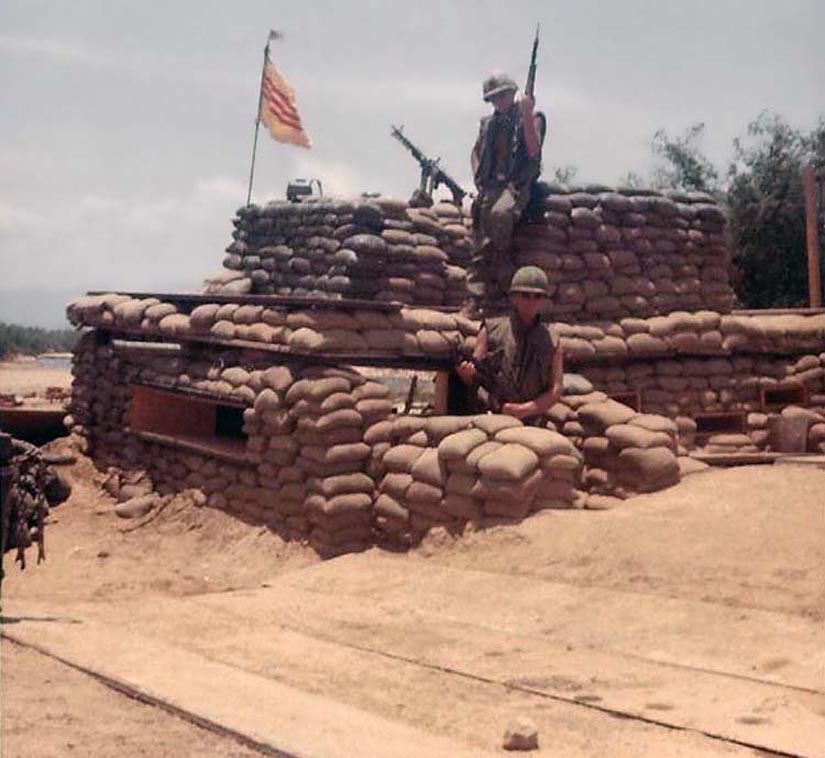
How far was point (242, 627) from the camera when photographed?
562 centimetres

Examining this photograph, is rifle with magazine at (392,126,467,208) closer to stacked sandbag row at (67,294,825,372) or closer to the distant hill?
stacked sandbag row at (67,294,825,372)

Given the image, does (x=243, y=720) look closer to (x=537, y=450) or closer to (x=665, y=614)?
(x=665, y=614)

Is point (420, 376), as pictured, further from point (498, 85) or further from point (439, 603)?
point (439, 603)

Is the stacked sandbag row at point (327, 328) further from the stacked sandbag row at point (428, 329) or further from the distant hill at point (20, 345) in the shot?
the distant hill at point (20, 345)

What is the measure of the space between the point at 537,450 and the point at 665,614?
1765 mm

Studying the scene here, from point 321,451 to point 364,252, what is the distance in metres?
6.01

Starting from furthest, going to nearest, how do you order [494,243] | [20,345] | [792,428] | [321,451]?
1. [20,345]
2. [792,428]
3. [494,243]
4. [321,451]

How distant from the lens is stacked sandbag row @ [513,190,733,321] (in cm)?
1027

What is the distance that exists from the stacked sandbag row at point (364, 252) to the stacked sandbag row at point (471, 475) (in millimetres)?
5837

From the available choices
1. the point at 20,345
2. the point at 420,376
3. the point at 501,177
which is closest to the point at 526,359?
the point at 501,177

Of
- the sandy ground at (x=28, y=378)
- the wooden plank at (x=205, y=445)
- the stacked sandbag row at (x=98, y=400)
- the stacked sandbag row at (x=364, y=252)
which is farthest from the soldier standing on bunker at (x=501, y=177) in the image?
the sandy ground at (x=28, y=378)

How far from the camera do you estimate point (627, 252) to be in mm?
10633

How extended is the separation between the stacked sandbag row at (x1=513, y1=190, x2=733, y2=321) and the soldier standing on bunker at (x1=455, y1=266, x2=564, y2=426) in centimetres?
216

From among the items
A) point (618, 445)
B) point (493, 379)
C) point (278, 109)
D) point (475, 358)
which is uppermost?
point (278, 109)
